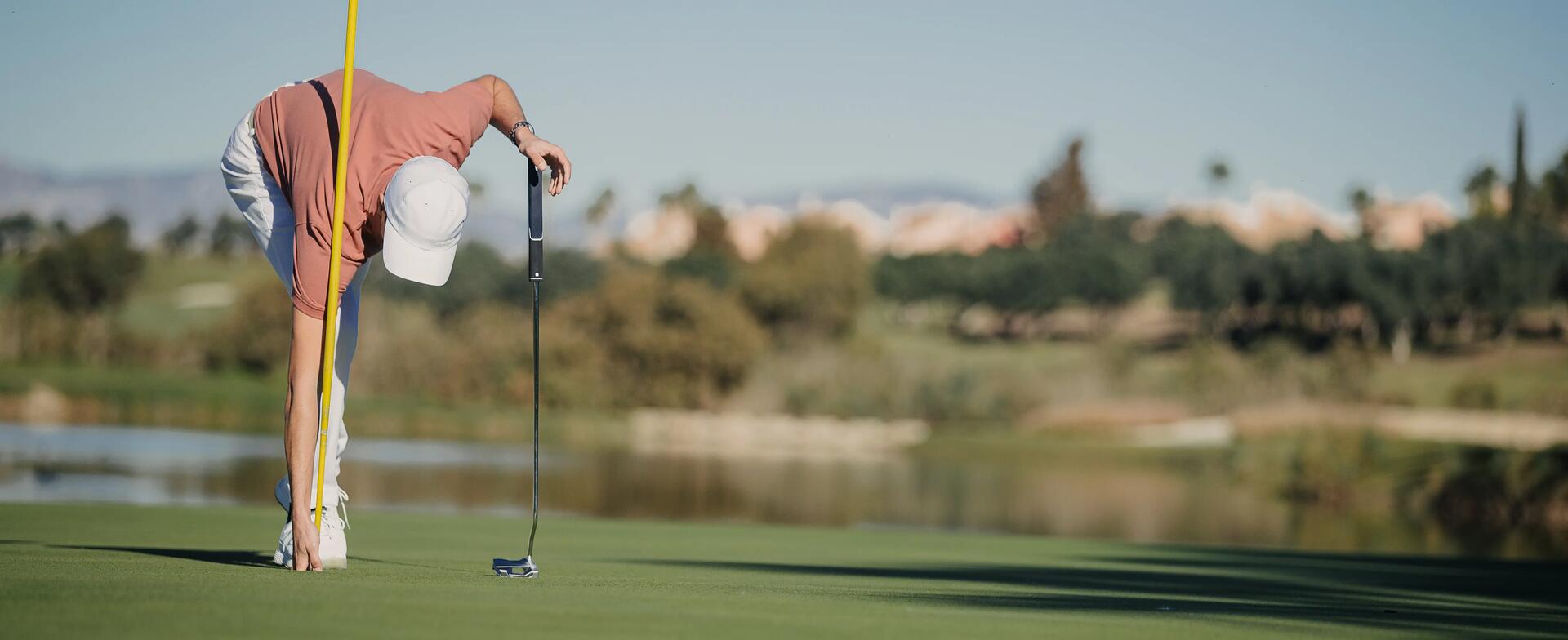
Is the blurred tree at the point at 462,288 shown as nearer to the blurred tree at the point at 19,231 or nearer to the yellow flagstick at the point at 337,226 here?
the blurred tree at the point at 19,231

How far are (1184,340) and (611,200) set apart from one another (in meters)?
58.8

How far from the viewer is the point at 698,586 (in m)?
5.33

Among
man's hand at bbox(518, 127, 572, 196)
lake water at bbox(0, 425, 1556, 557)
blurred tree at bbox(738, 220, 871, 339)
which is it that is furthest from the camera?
blurred tree at bbox(738, 220, 871, 339)

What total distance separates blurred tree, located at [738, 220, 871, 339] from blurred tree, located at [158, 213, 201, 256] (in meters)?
48.8

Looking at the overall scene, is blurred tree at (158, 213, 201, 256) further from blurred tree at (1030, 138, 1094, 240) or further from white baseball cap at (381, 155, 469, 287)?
white baseball cap at (381, 155, 469, 287)

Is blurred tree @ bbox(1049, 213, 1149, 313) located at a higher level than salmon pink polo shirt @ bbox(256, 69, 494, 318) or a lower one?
higher

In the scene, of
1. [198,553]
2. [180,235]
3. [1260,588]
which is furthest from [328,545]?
[180,235]

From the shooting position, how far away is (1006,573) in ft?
23.6

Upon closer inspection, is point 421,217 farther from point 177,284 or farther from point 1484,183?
point 1484,183

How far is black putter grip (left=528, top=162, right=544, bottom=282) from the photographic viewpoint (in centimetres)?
524

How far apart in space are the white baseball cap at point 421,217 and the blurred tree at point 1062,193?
115220 mm

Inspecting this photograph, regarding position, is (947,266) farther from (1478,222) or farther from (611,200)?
(611,200)

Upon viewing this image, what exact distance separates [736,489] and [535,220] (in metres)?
19.0

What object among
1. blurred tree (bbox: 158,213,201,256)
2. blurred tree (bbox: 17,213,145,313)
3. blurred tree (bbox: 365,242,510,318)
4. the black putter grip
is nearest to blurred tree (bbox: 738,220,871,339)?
blurred tree (bbox: 365,242,510,318)
